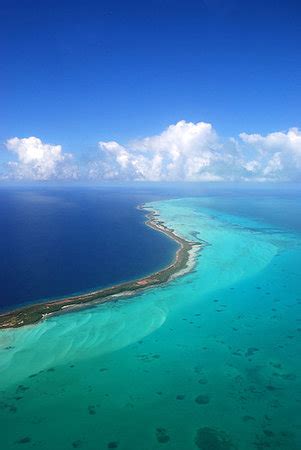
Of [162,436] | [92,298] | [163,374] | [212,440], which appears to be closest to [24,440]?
[162,436]

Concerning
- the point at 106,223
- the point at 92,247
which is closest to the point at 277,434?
the point at 92,247

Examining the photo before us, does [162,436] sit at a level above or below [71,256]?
below

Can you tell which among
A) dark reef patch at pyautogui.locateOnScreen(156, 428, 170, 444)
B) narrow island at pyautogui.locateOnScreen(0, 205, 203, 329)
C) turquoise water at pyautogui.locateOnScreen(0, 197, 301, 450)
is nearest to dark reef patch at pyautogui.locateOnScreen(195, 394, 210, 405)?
turquoise water at pyautogui.locateOnScreen(0, 197, 301, 450)

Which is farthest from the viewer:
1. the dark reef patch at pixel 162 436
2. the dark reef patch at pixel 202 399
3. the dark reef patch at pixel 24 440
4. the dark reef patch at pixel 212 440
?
the dark reef patch at pixel 202 399

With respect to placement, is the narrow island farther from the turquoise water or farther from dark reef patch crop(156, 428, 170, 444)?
dark reef patch crop(156, 428, 170, 444)

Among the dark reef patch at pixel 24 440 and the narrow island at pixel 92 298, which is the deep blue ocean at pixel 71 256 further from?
the dark reef patch at pixel 24 440

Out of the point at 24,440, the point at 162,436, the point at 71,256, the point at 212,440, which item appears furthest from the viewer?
the point at 71,256

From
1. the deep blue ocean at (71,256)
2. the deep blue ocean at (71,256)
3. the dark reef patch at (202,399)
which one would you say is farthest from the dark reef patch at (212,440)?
the deep blue ocean at (71,256)

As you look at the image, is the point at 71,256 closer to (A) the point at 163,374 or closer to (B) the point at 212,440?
(A) the point at 163,374
